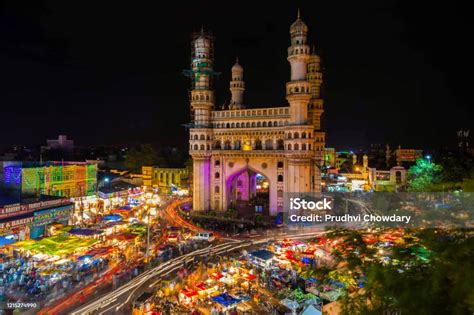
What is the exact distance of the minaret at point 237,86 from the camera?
4562 centimetres

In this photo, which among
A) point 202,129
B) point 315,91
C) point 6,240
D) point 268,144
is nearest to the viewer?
point 6,240

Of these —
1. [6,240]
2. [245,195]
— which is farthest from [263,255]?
[245,195]

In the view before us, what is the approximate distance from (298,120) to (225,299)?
76.6ft

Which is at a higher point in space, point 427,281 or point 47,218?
point 427,281

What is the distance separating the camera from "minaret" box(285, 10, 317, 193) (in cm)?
3466

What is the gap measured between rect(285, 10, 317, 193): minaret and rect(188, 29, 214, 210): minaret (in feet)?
34.5

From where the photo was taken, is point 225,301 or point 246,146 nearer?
point 225,301

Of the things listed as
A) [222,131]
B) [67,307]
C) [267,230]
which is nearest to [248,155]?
[222,131]

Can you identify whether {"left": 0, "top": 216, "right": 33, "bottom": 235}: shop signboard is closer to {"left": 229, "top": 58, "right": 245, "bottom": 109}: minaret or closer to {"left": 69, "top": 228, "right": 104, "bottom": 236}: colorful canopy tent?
{"left": 69, "top": 228, "right": 104, "bottom": 236}: colorful canopy tent

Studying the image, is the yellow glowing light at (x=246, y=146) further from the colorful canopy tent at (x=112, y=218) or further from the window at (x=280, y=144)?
the colorful canopy tent at (x=112, y=218)

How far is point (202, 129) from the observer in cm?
3966

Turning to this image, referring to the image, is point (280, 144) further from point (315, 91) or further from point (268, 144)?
point (315, 91)

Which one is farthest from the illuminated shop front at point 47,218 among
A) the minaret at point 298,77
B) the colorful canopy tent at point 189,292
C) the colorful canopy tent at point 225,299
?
the minaret at point 298,77

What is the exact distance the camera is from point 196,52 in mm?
41312
